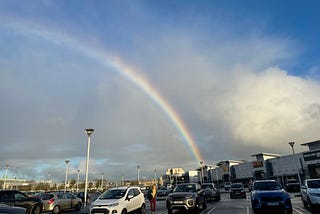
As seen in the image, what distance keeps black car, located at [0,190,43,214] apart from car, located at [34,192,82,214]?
1585 millimetres

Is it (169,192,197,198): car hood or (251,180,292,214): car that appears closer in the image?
(251,180,292,214): car

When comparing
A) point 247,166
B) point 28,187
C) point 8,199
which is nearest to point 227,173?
point 247,166

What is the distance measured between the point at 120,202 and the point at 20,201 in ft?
25.7

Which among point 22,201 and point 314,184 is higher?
point 314,184

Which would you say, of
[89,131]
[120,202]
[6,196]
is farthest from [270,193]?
[89,131]

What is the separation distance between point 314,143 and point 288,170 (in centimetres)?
919

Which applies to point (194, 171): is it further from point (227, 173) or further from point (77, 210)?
point (77, 210)

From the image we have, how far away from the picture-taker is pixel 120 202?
14289 millimetres

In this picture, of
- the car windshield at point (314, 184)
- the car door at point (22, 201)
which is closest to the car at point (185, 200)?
the car windshield at point (314, 184)

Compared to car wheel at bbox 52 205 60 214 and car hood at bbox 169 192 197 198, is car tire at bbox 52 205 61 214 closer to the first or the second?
car wheel at bbox 52 205 60 214

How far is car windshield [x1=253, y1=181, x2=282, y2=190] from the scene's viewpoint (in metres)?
16.5

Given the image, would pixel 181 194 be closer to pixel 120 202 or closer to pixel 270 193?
pixel 120 202

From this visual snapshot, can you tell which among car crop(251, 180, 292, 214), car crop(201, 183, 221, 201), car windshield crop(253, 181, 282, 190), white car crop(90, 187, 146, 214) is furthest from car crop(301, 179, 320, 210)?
car crop(201, 183, 221, 201)

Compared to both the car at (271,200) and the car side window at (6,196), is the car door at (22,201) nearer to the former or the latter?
the car side window at (6,196)
